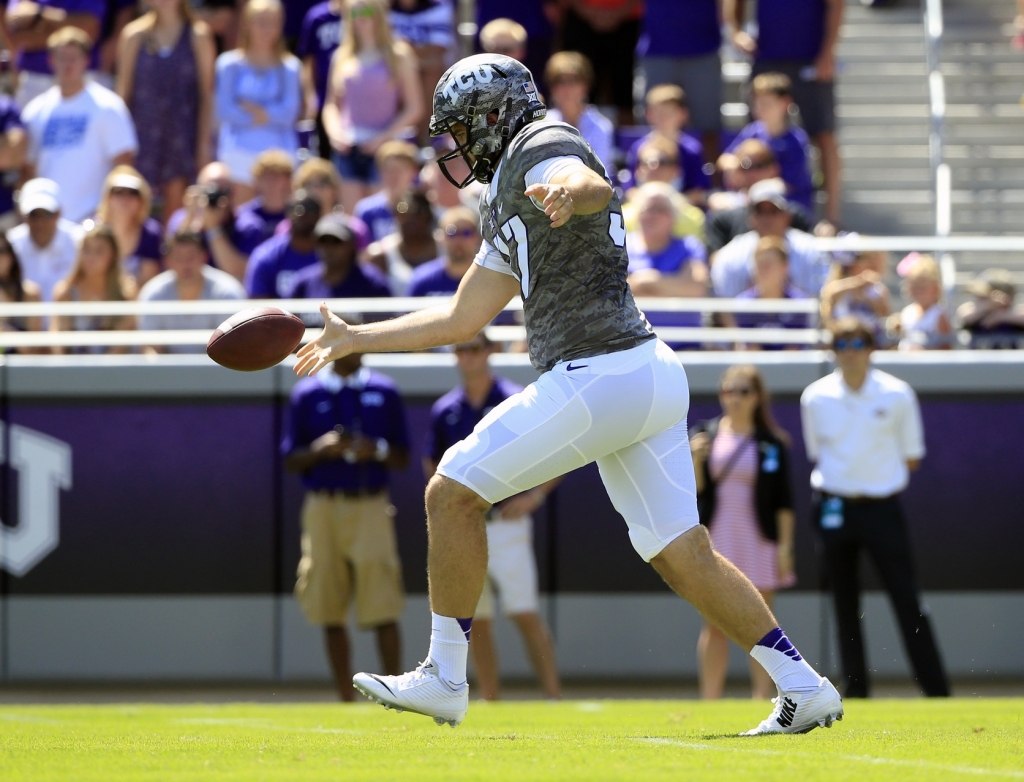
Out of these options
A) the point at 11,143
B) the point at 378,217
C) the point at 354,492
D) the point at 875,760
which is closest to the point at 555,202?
the point at 875,760

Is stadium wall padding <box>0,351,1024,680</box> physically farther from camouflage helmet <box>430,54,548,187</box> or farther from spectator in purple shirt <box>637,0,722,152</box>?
camouflage helmet <box>430,54,548,187</box>

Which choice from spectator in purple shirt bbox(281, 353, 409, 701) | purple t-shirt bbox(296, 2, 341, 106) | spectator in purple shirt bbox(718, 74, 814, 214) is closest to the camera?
spectator in purple shirt bbox(281, 353, 409, 701)

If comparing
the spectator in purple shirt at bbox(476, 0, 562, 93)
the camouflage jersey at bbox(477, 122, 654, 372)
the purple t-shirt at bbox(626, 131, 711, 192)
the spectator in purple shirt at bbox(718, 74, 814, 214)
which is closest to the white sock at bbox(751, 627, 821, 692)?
the camouflage jersey at bbox(477, 122, 654, 372)

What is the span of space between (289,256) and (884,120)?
19.7 ft

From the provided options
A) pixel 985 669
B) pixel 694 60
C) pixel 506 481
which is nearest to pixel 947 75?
pixel 694 60

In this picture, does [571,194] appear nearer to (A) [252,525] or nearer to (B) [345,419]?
(B) [345,419]

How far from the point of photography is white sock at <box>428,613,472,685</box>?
536cm

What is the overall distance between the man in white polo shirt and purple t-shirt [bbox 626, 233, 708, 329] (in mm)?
1302

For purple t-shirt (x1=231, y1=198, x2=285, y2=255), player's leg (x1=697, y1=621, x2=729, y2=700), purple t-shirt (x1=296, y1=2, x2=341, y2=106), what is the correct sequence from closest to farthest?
player's leg (x1=697, y1=621, x2=729, y2=700)
purple t-shirt (x1=231, y1=198, x2=285, y2=255)
purple t-shirt (x1=296, y1=2, x2=341, y2=106)

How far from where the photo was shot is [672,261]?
428 inches

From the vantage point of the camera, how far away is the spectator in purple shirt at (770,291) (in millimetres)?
10594

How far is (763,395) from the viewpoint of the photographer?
976 cm

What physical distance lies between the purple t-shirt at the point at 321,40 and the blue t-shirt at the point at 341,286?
2.94 meters

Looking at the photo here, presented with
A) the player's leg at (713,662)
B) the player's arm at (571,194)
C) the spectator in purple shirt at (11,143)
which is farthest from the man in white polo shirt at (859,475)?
the spectator in purple shirt at (11,143)
